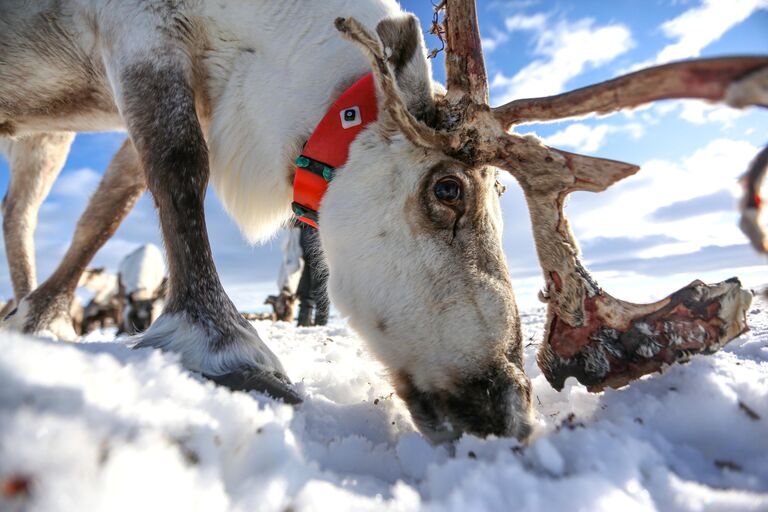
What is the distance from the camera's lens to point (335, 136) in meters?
2.23

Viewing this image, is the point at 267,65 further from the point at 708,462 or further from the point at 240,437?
the point at 708,462

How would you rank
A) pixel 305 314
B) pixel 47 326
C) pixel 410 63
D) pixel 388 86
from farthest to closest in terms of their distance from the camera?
1. pixel 305 314
2. pixel 47 326
3. pixel 410 63
4. pixel 388 86

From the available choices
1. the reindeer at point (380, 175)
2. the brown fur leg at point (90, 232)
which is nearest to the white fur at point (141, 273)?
the brown fur leg at point (90, 232)

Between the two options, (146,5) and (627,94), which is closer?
(627,94)

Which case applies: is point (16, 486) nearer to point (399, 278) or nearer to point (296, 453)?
point (296, 453)

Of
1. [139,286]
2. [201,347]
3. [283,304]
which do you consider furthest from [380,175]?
[139,286]

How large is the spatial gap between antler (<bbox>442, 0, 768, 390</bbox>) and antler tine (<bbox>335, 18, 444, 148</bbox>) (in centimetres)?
14

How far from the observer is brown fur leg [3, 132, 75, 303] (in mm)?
4535

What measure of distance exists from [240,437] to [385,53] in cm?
167

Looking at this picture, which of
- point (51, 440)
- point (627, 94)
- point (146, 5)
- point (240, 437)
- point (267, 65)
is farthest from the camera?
point (267, 65)

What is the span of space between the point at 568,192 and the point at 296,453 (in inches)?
57.5

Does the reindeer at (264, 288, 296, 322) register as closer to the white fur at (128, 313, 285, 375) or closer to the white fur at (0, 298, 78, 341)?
the white fur at (0, 298, 78, 341)

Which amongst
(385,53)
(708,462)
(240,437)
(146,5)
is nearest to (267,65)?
(146,5)

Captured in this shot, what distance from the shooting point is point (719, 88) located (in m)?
1.15
